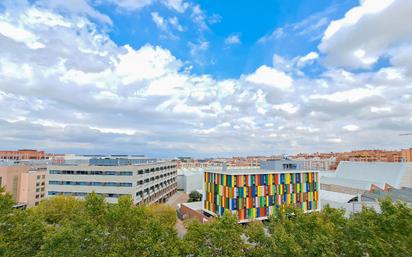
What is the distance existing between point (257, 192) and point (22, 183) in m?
56.4

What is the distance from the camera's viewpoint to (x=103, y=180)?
55.3 metres

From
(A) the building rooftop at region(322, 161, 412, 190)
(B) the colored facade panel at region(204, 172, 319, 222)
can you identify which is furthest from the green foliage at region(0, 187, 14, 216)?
(A) the building rooftop at region(322, 161, 412, 190)

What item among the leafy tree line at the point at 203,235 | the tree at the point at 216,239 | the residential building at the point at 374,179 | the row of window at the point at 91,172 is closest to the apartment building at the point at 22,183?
the row of window at the point at 91,172

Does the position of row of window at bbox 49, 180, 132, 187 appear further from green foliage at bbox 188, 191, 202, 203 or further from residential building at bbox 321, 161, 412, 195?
residential building at bbox 321, 161, 412, 195

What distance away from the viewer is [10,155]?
124812 millimetres

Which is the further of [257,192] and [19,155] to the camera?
[19,155]

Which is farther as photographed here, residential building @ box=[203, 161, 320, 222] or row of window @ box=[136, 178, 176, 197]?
row of window @ box=[136, 178, 176, 197]

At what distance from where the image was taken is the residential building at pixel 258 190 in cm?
4275

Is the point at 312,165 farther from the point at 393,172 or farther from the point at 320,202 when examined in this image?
the point at 320,202

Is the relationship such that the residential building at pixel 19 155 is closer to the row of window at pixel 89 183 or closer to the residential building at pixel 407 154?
the row of window at pixel 89 183

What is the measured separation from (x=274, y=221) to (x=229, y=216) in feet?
13.5

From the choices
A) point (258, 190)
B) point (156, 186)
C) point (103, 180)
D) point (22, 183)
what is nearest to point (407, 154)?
point (258, 190)

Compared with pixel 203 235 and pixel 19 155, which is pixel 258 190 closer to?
pixel 203 235

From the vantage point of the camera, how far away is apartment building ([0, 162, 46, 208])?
63.0 metres
